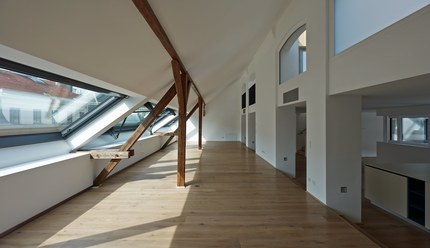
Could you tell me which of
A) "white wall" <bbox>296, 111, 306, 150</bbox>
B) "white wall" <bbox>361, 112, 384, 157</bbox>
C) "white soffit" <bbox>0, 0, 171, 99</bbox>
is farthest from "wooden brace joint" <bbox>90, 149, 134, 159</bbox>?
"white wall" <bbox>361, 112, 384, 157</bbox>

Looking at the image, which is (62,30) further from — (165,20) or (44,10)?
(165,20)

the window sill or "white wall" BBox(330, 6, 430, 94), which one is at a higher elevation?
"white wall" BBox(330, 6, 430, 94)

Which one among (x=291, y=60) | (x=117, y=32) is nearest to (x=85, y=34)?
(x=117, y=32)

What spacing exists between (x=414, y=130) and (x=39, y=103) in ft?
31.7

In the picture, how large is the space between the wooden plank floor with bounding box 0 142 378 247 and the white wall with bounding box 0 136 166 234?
0.53 feet

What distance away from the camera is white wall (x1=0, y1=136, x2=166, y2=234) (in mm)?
2734

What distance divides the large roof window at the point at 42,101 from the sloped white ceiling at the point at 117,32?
1.95 ft

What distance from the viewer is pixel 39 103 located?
125 inches

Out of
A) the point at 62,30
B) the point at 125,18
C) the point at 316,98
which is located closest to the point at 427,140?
the point at 316,98

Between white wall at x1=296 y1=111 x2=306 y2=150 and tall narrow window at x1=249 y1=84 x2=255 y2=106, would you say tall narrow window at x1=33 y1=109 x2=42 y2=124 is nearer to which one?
tall narrow window at x1=249 y1=84 x2=255 y2=106

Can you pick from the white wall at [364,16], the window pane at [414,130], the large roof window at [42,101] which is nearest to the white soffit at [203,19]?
the white wall at [364,16]

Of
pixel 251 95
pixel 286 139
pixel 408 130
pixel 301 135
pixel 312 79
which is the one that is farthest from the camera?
pixel 301 135

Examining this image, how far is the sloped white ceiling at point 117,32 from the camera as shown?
1579 mm

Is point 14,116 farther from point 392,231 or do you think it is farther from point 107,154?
point 392,231
